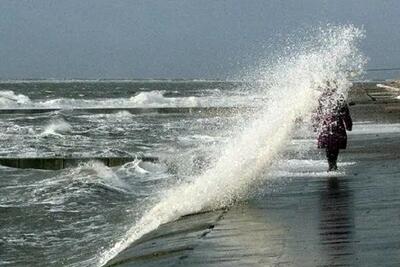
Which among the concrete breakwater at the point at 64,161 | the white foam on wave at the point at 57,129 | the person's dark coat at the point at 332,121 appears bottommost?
the white foam on wave at the point at 57,129

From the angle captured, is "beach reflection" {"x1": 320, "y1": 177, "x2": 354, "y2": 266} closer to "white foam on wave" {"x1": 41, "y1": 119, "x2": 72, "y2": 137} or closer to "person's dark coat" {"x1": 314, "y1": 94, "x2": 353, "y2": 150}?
"person's dark coat" {"x1": 314, "y1": 94, "x2": 353, "y2": 150}

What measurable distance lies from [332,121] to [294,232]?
5293mm

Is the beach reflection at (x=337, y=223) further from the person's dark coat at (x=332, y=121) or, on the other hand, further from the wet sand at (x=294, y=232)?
the person's dark coat at (x=332, y=121)

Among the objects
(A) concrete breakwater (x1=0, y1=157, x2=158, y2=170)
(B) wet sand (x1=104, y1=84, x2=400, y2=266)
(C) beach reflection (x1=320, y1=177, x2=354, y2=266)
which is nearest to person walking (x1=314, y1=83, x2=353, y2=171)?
(B) wet sand (x1=104, y1=84, x2=400, y2=266)

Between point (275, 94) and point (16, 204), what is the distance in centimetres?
523

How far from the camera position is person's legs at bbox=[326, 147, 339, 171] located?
13734 mm

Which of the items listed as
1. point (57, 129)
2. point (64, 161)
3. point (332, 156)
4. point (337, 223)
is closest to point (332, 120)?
point (332, 156)

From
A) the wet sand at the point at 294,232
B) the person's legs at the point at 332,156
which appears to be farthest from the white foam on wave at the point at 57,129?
the wet sand at the point at 294,232

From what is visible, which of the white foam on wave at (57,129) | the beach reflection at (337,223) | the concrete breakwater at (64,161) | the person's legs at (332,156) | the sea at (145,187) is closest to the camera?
the beach reflection at (337,223)

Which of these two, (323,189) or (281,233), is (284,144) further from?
(281,233)

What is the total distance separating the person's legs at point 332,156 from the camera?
45.1 feet

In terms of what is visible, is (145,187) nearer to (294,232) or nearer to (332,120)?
(332,120)

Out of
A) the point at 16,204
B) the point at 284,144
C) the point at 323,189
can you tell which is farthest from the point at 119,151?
the point at 323,189

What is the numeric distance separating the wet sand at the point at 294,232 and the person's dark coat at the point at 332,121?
100 centimetres
